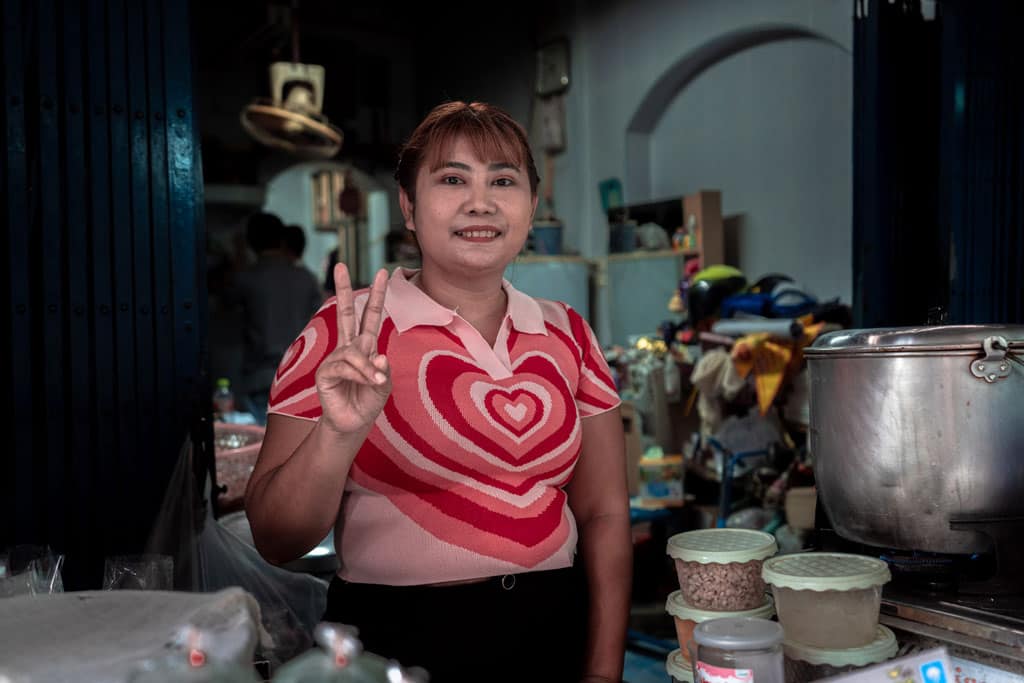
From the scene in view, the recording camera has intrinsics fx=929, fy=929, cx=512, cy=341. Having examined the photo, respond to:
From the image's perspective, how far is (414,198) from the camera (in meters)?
1.59

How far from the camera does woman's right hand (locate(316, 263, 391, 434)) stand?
43.6 inches

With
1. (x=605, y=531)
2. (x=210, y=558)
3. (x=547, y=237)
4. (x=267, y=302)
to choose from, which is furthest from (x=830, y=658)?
(x=547, y=237)

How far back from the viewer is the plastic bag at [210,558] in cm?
193

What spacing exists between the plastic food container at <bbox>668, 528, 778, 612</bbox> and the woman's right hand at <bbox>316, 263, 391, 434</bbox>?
0.58 m

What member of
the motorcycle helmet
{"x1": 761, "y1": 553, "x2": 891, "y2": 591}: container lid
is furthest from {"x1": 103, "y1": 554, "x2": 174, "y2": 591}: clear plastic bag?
the motorcycle helmet

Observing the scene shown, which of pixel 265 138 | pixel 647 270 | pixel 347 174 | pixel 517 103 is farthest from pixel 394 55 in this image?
pixel 647 270

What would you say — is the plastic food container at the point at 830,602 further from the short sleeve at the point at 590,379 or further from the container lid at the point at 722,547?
the short sleeve at the point at 590,379

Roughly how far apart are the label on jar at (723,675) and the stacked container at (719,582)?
33 cm

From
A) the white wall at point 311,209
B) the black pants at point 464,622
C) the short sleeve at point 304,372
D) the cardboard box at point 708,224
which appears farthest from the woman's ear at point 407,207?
the white wall at point 311,209

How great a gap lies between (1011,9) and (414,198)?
2.27m

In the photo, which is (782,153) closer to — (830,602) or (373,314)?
(830,602)

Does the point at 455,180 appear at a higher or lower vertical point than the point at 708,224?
lower

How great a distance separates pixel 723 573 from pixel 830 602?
167 mm

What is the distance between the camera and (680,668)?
143 cm
